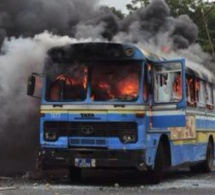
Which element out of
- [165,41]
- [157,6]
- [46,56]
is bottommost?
[46,56]

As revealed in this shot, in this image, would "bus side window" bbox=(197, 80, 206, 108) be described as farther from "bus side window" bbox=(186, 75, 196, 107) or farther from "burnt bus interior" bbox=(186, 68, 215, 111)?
"bus side window" bbox=(186, 75, 196, 107)

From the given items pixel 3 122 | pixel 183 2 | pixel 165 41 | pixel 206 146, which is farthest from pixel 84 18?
pixel 183 2

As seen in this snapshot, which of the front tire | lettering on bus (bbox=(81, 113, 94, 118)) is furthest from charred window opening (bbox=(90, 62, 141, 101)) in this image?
the front tire

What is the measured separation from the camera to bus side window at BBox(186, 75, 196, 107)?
1334 centimetres

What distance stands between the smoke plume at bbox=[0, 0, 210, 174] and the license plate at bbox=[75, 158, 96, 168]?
2.27 metres

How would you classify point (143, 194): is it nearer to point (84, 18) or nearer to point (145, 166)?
point (145, 166)

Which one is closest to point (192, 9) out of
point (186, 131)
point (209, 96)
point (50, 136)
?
point (209, 96)

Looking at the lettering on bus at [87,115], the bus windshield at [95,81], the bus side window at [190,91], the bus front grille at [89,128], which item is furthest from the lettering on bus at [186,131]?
the lettering on bus at [87,115]

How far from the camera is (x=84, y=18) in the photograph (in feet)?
51.1

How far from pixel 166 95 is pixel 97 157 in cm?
199

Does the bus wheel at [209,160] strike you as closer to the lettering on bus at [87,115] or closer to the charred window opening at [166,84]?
the charred window opening at [166,84]

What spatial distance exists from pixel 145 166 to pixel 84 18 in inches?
225

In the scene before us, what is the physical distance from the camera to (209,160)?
645 inches

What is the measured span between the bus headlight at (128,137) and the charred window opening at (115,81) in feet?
2.22
